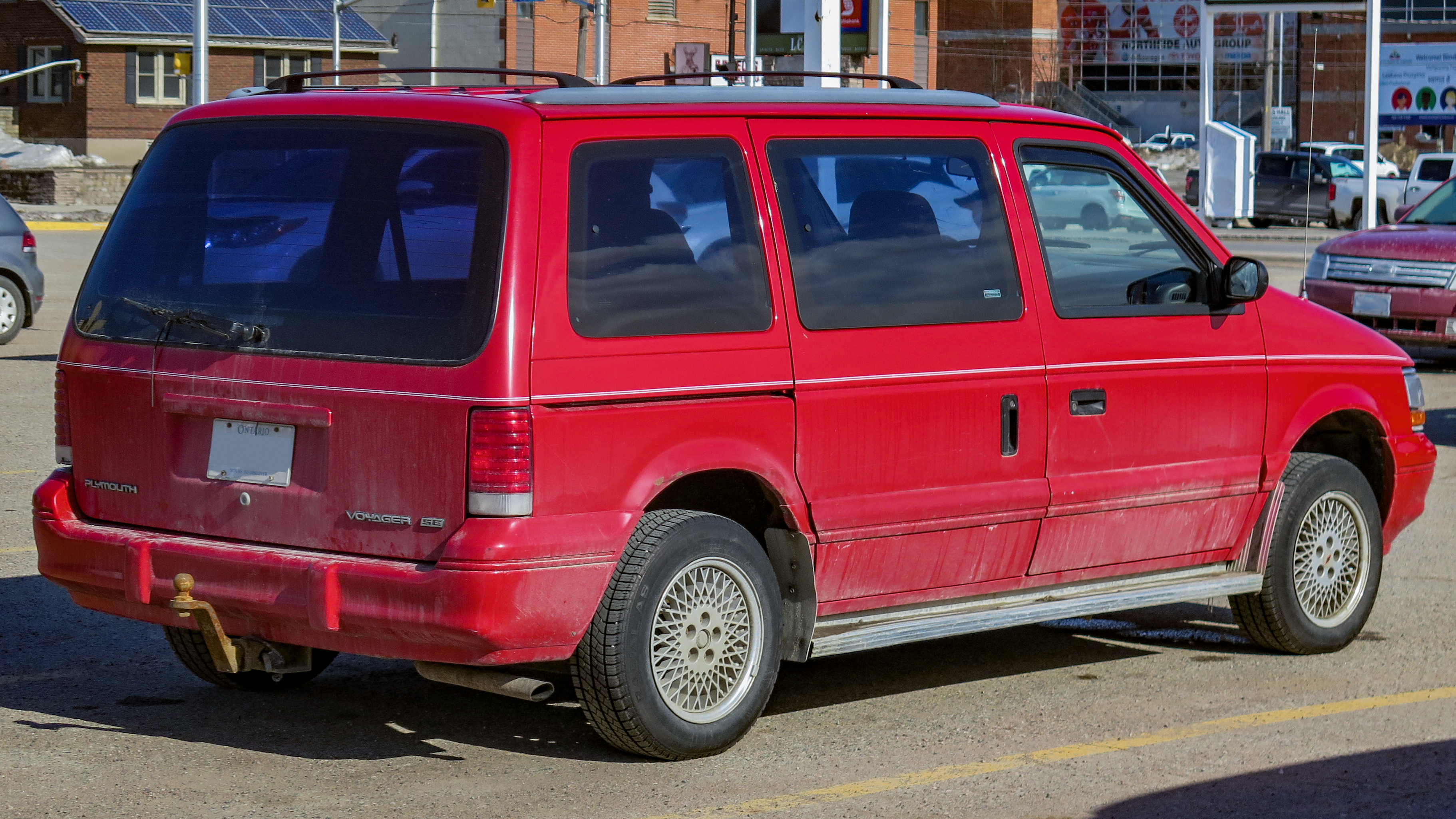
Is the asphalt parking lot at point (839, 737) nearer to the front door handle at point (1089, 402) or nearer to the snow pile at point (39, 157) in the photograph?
the front door handle at point (1089, 402)

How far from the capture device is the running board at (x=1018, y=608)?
225 inches

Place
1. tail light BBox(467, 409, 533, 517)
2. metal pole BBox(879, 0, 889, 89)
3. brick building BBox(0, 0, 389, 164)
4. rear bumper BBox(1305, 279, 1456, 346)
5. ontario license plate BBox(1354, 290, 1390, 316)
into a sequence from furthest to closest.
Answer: brick building BBox(0, 0, 389, 164) → metal pole BBox(879, 0, 889, 89) → ontario license plate BBox(1354, 290, 1390, 316) → rear bumper BBox(1305, 279, 1456, 346) → tail light BBox(467, 409, 533, 517)

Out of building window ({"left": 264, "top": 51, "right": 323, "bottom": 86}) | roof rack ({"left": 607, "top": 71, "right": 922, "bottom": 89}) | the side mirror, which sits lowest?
the side mirror

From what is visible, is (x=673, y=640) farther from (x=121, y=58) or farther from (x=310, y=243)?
(x=121, y=58)

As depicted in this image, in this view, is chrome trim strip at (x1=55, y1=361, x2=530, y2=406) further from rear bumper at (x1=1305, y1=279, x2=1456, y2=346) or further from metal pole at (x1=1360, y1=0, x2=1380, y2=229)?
metal pole at (x1=1360, y1=0, x2=1380, y2=229)

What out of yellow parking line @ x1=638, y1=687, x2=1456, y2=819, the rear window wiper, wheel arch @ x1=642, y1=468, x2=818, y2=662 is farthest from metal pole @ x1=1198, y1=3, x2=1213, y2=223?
the rear window wiper

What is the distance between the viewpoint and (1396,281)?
52.9 feet

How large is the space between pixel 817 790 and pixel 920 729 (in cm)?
79

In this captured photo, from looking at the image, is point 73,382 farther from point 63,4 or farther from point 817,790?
point 63,4

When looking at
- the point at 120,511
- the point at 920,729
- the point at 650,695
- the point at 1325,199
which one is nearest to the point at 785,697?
the point at 920,729

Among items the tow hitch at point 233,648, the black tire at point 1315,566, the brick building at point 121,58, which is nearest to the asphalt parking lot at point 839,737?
the black tire at point 1315,566

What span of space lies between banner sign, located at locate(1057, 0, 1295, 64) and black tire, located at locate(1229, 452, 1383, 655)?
3589 inches

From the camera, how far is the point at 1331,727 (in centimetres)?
594

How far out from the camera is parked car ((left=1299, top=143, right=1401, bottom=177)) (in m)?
56.4
